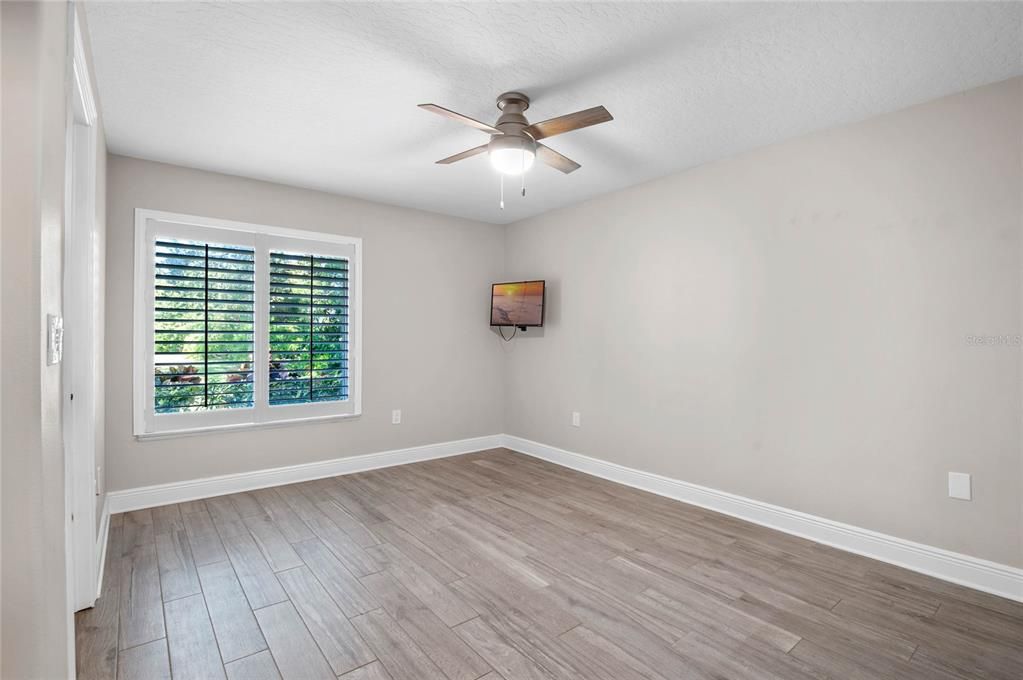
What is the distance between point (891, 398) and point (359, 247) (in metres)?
4.05

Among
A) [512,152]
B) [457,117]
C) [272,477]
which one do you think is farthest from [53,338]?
[272,477]

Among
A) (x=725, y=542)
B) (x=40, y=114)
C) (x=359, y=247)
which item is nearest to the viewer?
(x=40, y=114)

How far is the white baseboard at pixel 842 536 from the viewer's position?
240 centimetres

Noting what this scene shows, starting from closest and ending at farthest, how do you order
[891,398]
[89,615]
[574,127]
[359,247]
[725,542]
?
1. [89,615]
2. [574,127]
3. [891,398]
4. [725,542]
5. [359,247]

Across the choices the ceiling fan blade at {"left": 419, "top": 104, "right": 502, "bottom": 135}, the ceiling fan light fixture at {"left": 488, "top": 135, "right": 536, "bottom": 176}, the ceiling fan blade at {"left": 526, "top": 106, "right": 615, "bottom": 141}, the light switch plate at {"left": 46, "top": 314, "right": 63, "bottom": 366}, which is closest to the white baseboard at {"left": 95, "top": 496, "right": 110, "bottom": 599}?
the light switch plate at {"left": 46, "top": 314, "right": 63, "bottom": 366}

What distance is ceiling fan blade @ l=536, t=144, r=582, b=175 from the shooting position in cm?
268

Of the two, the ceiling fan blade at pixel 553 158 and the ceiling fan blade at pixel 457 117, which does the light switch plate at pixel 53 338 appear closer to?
the ceiling fan blade at pixel 457 117

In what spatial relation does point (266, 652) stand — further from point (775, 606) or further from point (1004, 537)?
point (1004, 537)

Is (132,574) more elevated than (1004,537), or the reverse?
(1004,537)

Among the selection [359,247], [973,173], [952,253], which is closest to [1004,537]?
[952,253]

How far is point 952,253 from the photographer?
2.53m

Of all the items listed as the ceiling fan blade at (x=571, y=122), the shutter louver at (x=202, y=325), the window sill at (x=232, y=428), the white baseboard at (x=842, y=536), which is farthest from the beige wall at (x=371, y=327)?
the ceiling fan blade at (x=571, y=122)

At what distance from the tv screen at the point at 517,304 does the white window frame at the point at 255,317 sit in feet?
4.68

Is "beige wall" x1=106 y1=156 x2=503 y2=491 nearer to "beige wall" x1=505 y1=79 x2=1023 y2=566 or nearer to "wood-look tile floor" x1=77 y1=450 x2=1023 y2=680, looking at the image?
"wood-look tile floor" x1=77 y1=450 x2=1023 y2=680
